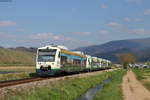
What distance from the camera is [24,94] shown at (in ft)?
76.0

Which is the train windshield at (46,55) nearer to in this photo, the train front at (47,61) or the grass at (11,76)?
the train front at (47,61)

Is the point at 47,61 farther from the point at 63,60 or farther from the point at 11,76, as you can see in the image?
the point at 11,76

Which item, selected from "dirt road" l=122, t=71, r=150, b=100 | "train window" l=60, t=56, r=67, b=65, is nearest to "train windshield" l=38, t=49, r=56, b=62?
"train window" l=60, t=56, r=67, b=65

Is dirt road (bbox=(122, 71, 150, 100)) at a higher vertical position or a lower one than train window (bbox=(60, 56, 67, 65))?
lower

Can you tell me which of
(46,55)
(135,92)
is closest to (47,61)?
(46,55)

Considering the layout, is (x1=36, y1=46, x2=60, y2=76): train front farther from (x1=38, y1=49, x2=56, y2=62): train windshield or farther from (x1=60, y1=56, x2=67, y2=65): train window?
(x1=60, y1=56, x2=67, y2=65): train window

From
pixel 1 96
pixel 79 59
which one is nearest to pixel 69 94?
pixel 1 96

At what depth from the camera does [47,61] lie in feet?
130

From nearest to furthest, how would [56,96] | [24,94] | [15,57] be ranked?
[24,94] → [56,96] → [15,57]

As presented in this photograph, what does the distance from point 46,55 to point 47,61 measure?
92 cm

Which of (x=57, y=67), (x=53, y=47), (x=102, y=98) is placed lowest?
(x=102, y=98)

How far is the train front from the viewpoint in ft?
129

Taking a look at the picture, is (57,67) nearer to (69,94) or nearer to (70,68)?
(70,68)

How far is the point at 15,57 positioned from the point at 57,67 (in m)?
102
